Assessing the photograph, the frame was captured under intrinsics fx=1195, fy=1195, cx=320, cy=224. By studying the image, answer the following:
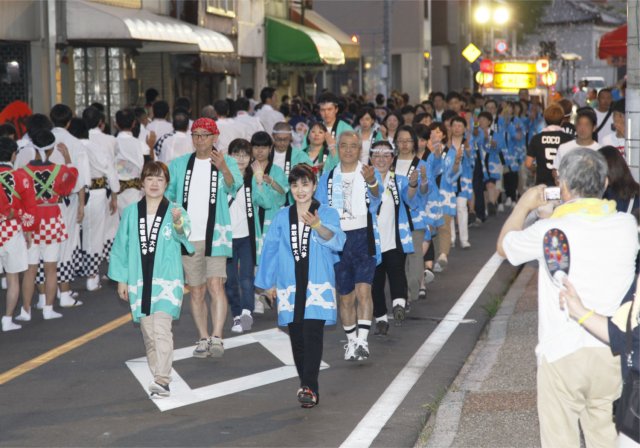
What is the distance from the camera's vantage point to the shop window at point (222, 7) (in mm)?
27250

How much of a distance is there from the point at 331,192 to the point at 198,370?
68.2 inches

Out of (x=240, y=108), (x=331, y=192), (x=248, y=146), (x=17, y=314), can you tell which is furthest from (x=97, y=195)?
(x=240, y=108)

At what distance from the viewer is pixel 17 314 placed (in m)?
11.6

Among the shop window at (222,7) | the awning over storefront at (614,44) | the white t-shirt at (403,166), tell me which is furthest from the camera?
the shop window at (222,7)

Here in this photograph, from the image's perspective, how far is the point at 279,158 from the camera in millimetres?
11406

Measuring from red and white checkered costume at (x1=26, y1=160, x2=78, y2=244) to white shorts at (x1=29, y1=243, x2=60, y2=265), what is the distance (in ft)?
0.13

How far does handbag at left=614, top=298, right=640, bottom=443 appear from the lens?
4.57m

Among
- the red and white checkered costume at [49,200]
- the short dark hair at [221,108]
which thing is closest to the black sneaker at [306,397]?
the red and white checkered costume at [49,200]

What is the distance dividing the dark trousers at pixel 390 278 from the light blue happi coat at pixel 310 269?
2.47 m

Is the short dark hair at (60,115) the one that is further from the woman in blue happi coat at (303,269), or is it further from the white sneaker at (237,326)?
the woman in blue happi coat at (303,269)

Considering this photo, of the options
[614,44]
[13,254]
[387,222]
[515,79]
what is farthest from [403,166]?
[515,79]

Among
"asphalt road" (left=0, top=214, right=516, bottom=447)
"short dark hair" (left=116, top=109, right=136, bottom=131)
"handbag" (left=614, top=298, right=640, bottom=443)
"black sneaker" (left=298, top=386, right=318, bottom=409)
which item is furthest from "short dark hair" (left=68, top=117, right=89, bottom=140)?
"handbag" (left=614, top=298, right=640, bottom=443)

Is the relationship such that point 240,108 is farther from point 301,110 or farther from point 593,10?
point 593,10

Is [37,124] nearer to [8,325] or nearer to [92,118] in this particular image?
[92,118]
